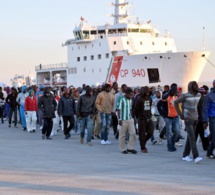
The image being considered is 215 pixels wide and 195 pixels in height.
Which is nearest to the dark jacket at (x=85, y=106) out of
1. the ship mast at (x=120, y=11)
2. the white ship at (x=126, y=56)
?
the white ship at (x=126, y=56)

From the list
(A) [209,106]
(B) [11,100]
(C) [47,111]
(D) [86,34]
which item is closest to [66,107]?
(C) [47,111]

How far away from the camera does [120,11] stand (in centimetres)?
4681

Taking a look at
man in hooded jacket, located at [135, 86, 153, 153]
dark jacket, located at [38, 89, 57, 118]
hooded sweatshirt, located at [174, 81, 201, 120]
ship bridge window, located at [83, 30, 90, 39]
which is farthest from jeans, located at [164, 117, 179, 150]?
ship bridge window, located at [83, 30, 90, 39]

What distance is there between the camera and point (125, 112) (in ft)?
37.5

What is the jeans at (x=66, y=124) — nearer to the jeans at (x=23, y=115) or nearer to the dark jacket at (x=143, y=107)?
the jeans at (x=23, y=115)

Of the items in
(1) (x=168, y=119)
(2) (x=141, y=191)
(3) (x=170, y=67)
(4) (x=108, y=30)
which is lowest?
(2) (x=141, y=191)

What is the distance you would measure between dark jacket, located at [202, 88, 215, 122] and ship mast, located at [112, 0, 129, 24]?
36.9 meters

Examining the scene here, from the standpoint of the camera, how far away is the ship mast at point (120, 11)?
1824 inches

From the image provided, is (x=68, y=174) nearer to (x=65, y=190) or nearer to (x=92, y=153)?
(x=65, y=190)

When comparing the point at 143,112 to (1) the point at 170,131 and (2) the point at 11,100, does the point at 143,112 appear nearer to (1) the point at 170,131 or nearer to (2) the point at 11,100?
(1) the point at 170,131

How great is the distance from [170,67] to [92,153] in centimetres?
2872

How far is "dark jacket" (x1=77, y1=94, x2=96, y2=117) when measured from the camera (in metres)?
13.2

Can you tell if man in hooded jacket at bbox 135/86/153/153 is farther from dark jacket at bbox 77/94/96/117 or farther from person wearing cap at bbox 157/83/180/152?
dark jacket at bbox 77/94/96/117

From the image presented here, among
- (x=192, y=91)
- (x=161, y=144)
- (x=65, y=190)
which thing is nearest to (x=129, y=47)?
(x=161, y=144)
